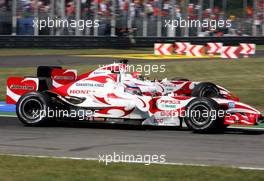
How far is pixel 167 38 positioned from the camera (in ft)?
Result: 115

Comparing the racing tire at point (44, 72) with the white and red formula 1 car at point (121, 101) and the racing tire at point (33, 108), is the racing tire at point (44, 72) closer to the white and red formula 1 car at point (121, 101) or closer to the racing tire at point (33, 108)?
the white and red formula 1 car at point (121, 101)

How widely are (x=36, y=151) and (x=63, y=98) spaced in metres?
2.95

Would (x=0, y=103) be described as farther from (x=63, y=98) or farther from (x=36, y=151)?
(x=36, y=151)

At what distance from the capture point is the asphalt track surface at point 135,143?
29.7ft

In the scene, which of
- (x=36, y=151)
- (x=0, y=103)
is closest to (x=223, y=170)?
(x=36, y=151)

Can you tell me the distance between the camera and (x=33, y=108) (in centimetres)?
1229

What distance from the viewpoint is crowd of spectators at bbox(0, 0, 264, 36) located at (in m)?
31.0

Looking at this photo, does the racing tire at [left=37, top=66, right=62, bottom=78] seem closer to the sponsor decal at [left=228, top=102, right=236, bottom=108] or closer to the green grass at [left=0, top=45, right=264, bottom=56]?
the sponsor decal at [left=228, top=102, right=236, bottom=108]

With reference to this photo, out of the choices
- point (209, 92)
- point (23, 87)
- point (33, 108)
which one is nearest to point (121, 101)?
point (33, 108)

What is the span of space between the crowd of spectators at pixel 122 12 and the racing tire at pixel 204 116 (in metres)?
20.6
